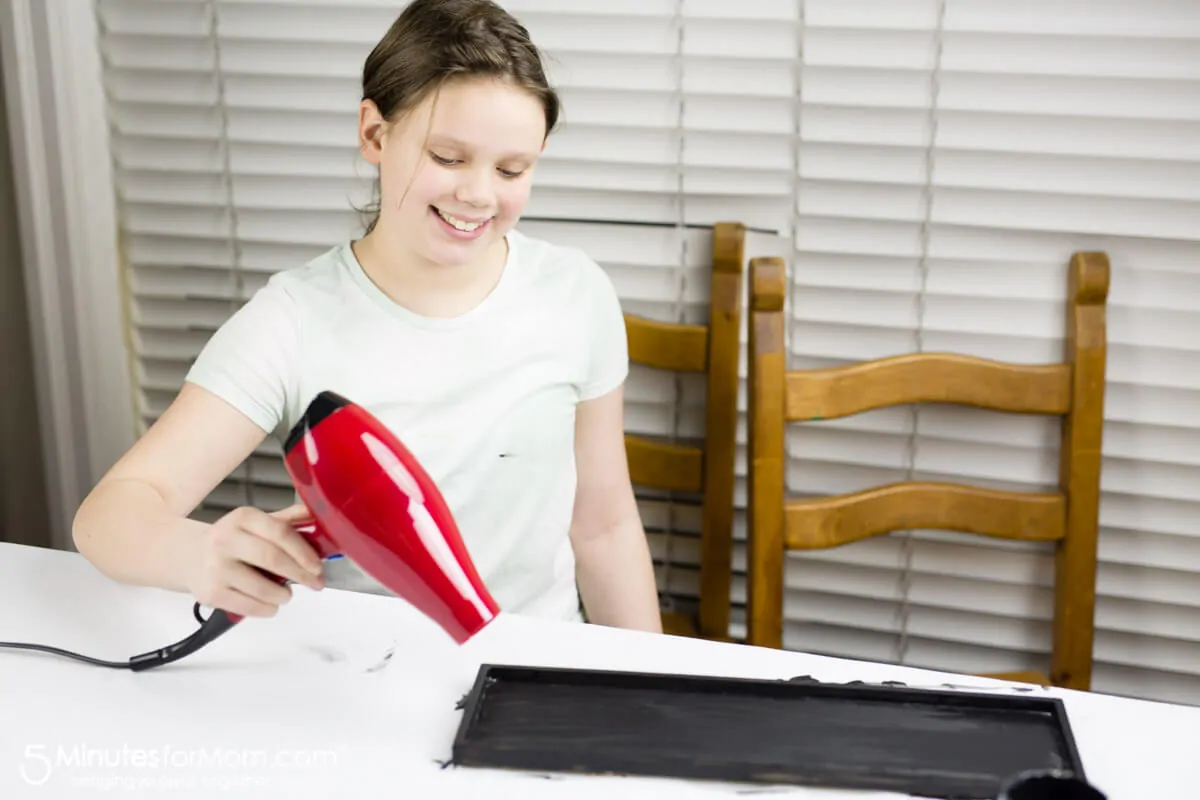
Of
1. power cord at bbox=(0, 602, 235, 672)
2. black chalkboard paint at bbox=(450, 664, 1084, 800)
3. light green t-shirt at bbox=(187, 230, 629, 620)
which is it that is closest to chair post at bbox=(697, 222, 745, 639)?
light green t-shirt at bbox=(187, 230, 629, 620)

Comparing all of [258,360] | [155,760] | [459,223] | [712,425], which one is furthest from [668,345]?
[155,760]

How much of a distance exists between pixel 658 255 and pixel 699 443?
30cm

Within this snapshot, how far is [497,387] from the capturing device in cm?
134

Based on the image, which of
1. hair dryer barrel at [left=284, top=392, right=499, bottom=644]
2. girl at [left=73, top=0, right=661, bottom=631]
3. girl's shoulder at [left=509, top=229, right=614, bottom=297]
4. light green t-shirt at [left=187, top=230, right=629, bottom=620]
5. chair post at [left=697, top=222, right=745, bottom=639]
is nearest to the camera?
hair dryer barrel at [left=284, top=392, right=499, bottom=644]

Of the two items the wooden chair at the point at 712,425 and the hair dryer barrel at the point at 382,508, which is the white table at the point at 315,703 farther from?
the wooden chair at the point at 712,425

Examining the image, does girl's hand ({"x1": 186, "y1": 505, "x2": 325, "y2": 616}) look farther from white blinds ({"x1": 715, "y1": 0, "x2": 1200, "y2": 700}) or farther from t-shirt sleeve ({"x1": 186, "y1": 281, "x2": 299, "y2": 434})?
white blinds ({"x1": 715, "y1": 0, "x2": 1200, "y2": 700})

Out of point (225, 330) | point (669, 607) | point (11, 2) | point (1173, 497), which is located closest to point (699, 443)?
point (669, 607)

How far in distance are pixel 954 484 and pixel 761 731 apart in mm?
788

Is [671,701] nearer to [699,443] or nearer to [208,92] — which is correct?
[699,443]

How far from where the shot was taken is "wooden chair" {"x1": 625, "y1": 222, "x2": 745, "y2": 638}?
1.66m

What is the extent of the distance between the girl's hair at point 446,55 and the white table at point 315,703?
20.7 inches

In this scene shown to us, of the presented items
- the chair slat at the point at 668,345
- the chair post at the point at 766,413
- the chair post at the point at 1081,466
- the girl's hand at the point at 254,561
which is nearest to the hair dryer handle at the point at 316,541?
the girl's hand at the point at 254,561

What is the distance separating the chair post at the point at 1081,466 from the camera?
155 cm

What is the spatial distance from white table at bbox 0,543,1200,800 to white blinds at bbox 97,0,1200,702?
2.45 feet
